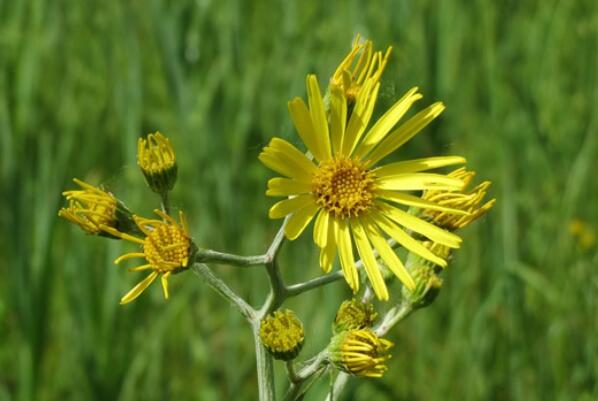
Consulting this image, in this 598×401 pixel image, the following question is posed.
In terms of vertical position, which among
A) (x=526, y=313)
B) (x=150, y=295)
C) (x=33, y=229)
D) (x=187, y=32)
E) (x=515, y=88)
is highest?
(x=187, y=32)

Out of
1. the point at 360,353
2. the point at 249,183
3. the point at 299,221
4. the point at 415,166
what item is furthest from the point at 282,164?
the point at 249,183

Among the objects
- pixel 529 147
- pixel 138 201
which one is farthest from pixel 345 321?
pixel 529 147

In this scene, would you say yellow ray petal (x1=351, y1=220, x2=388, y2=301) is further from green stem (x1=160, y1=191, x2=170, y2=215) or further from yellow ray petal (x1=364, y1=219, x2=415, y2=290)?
green stem (x1=160, y1=191, x2=170, y2=215)

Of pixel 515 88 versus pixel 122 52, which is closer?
pixel 515 88

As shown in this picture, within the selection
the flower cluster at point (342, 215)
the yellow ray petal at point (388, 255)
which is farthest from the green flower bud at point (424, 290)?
the yellow ray petal at point (388, 255)

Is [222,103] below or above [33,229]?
above

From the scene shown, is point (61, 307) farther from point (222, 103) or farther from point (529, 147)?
point (529, 147)

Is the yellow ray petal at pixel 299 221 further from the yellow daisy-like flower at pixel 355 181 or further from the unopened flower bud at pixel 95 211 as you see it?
the unopened flower bud at pixel 95 211
